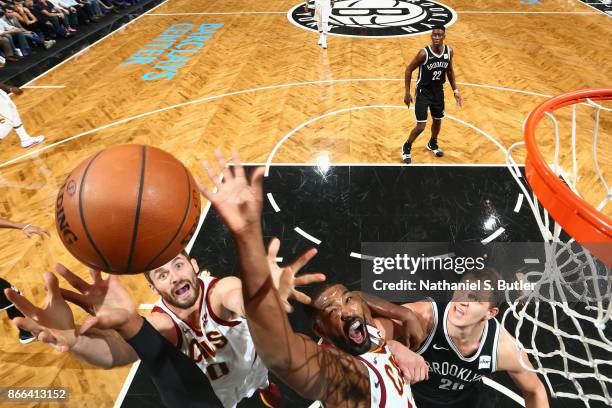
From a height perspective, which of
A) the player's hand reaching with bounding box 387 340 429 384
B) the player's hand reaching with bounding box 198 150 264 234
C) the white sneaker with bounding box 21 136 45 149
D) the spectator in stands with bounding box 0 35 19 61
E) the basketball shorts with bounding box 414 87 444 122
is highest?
the player's hand reaching with bounding box 198 150 264 234

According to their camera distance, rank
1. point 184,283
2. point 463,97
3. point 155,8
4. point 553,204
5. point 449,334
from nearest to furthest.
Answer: point 553,204, point 184,283, point 449,334, point 463,97, point 155,8

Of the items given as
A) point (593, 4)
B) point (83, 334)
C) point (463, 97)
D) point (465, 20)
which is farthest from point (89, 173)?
point (593, 4)

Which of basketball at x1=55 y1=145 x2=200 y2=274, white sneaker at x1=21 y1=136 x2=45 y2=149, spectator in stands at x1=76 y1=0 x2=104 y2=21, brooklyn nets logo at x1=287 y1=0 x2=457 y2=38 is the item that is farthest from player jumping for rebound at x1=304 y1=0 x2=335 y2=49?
basketball at x1=55 y1=145 x2=200 y2=274

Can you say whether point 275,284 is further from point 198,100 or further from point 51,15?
point 51,15

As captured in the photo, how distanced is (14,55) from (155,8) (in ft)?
16.0

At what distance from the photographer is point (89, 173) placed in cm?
210

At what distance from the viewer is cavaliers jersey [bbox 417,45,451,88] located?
16.3 feet

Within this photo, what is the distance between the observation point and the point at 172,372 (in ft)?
7.73

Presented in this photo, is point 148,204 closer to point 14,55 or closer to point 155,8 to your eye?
point 14,55

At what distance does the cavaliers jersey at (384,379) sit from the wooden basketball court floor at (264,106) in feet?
6.67

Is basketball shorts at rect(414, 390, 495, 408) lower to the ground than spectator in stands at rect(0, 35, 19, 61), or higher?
lower

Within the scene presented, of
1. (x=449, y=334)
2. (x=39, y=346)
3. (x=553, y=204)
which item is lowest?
(x=39, y=346)

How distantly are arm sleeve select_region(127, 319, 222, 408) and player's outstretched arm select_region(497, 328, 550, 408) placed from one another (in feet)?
5.82

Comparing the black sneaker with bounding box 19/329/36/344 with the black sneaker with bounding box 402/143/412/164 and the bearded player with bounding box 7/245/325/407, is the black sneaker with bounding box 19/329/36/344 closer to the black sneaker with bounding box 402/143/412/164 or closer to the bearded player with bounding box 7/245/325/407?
the bearded player with bounding box 7/245/325/407
